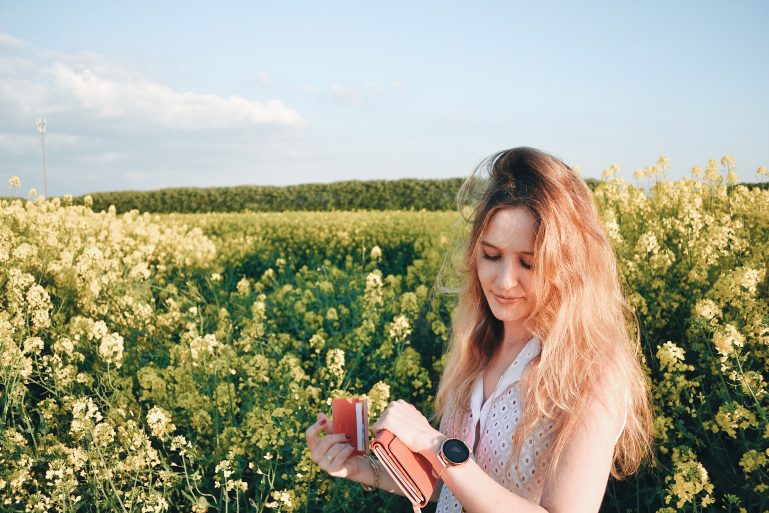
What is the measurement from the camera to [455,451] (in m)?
1.43

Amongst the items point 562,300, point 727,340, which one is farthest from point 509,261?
point 727,340

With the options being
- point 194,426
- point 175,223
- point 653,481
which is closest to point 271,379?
point 194,426

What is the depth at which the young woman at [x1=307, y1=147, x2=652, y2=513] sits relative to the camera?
1481 mm

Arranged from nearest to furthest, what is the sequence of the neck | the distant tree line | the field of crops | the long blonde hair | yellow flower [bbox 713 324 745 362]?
the long blonde hair, the neck, yellow flower [bbox 713 324 745 362], the field of crops, the distant tree line

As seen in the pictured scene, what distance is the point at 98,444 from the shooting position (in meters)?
3.05

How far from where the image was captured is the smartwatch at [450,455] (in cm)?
143

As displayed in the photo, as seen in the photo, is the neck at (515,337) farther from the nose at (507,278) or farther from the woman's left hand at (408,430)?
the woman's left hand at (408,430)

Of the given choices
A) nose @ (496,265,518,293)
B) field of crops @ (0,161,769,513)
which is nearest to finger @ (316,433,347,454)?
nose @ (496,265,518,293)

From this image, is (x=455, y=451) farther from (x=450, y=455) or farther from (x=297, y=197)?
(x=297, y=197)

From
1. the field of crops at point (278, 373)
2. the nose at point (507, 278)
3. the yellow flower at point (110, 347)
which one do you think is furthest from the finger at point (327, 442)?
the yellow flower at point (110, 347)

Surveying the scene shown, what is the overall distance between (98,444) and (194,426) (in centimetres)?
48

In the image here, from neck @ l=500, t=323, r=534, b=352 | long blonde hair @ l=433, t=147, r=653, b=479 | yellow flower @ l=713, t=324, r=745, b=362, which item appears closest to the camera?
long blonde hair @ l=433, t=147, r=653, b=479

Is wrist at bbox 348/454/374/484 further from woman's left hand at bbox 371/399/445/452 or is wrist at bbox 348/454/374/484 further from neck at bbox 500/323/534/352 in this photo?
neck at bbox 500/323/534/352

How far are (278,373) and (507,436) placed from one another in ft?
7.25
